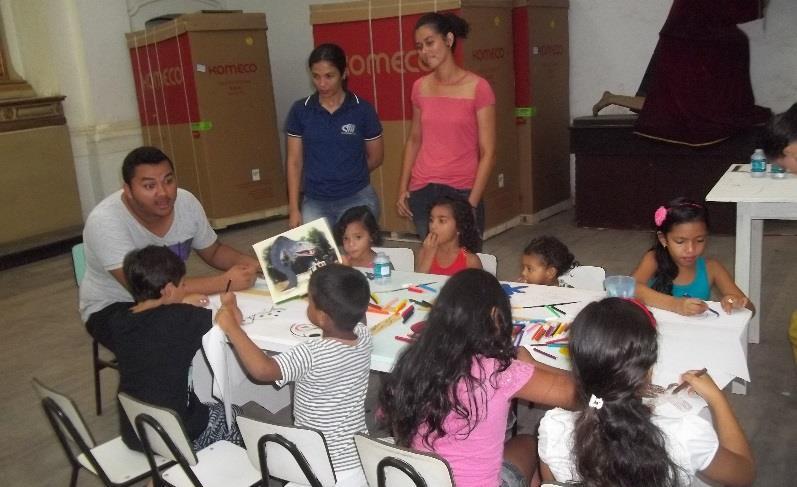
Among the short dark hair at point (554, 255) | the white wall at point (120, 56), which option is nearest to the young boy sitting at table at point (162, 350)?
the short dark hair at point (554, 255)

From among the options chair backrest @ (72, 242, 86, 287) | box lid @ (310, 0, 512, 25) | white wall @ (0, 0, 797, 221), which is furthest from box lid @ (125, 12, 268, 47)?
chair backrest @ (72, 242, 86, 287)

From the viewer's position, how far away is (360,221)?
3258 millimetres

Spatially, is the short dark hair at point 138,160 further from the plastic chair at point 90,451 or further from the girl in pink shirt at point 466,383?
the girl in pink shirt at point 466,383

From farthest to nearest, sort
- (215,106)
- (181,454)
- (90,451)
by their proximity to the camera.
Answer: (215,106) → (90,451) → (181,454)

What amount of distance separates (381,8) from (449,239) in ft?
10.3

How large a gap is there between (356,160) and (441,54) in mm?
692

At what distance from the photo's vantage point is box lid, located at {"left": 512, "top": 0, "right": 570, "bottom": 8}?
231 inches

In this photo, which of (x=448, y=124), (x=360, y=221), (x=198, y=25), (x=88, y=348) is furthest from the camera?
(x=198, y=25)

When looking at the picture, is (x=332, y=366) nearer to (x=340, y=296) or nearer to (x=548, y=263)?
(x=340, y=296)

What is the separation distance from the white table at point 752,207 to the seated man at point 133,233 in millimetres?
2033

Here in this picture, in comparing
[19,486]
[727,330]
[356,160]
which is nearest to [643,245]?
[356,160]

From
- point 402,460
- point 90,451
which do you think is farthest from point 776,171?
point 90,451

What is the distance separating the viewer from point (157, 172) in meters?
2.71

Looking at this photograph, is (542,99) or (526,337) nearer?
(526,337)
